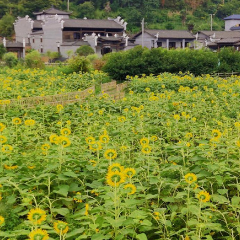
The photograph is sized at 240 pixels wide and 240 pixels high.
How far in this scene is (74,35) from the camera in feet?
94.0

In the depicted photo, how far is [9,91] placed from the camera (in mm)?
8578

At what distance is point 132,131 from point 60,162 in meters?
2.27

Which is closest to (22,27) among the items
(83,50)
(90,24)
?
(90,24)

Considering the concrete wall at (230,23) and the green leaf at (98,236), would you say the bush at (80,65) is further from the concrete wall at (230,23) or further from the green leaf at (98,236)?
the concrete wall at (230,23)

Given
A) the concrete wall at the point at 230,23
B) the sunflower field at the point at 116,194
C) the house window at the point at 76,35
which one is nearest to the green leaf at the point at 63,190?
the sunflower field at the point at 116,194

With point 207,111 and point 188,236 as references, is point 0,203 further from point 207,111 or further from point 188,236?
point 207,111

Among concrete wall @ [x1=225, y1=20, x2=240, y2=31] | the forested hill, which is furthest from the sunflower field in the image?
concrete wall @ [x1=225, y1=20, x2=240, y2=31]

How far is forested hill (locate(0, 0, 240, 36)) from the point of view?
34719 millimetres

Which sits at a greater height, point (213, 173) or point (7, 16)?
point (7, 16)

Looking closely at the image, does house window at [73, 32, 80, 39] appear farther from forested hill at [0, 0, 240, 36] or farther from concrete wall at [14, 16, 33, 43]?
forested hill at [0, 0, 240, 36]

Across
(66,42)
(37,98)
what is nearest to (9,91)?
(37,98)

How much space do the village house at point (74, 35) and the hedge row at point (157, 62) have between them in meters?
12.0

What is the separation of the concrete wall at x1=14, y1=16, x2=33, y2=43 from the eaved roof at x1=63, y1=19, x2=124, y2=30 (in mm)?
3751

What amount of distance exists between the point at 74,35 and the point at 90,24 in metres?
1.39
